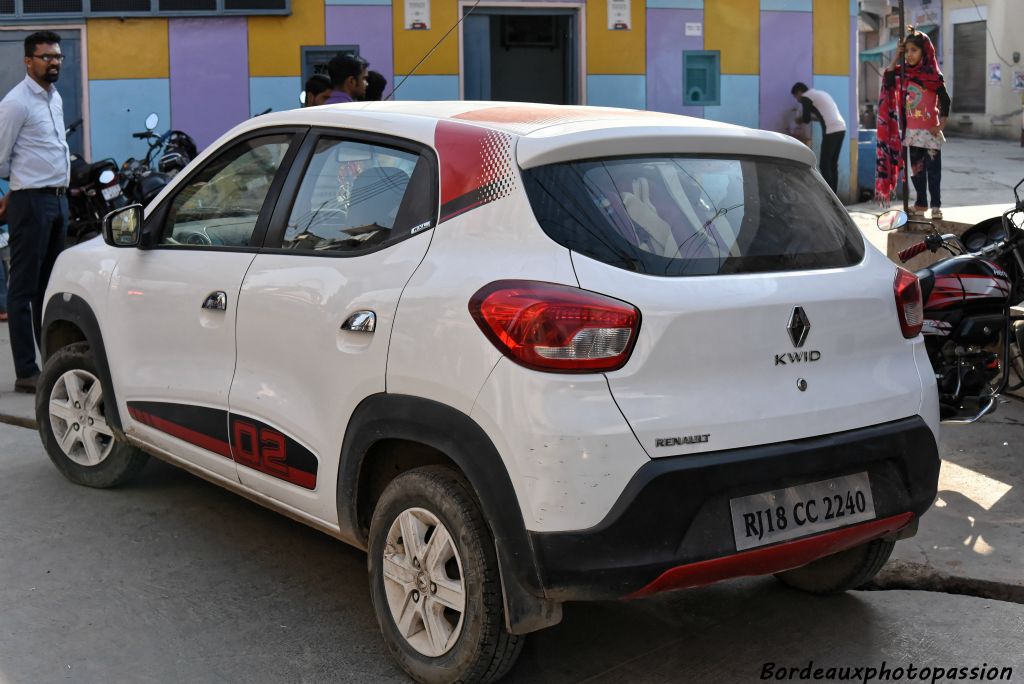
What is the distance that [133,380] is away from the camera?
189 inches

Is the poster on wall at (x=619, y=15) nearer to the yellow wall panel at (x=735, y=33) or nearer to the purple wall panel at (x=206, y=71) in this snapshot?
the yellow wall panel at (x=735, y=33)

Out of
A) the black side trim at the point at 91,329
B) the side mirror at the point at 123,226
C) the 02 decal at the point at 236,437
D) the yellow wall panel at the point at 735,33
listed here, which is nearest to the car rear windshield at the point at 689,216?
the 02 decal at the point at 236,437

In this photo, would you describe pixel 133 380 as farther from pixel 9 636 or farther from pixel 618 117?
pixel 618 117

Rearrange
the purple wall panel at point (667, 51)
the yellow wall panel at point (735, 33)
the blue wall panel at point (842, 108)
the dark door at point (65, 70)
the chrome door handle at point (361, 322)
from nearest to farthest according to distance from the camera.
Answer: the chrome door handle at point (361, 322) < the dark door at point (65, 70) < the purple wall panel at point (667, 51) < the yellow wall panel at point (735, 33) < the blue wall panel at point (842, 108)

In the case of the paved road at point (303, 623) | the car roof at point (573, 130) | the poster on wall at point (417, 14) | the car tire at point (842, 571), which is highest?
the poster on wall at point (417, 14)

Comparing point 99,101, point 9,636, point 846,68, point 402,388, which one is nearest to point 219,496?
point 9,636

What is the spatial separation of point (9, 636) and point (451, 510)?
1592 mm

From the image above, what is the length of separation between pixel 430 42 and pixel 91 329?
8.75 m

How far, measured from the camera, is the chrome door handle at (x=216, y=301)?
4273mm

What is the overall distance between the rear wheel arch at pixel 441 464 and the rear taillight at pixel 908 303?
4.39ft

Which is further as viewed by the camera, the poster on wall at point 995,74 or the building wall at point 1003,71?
the poster on wall at point 995,74

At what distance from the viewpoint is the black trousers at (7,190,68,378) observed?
282 inches

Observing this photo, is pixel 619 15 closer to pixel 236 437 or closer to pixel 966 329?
pixel 966 329

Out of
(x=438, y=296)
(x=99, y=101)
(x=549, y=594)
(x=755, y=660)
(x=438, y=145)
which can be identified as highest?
(x=99, y=101)
